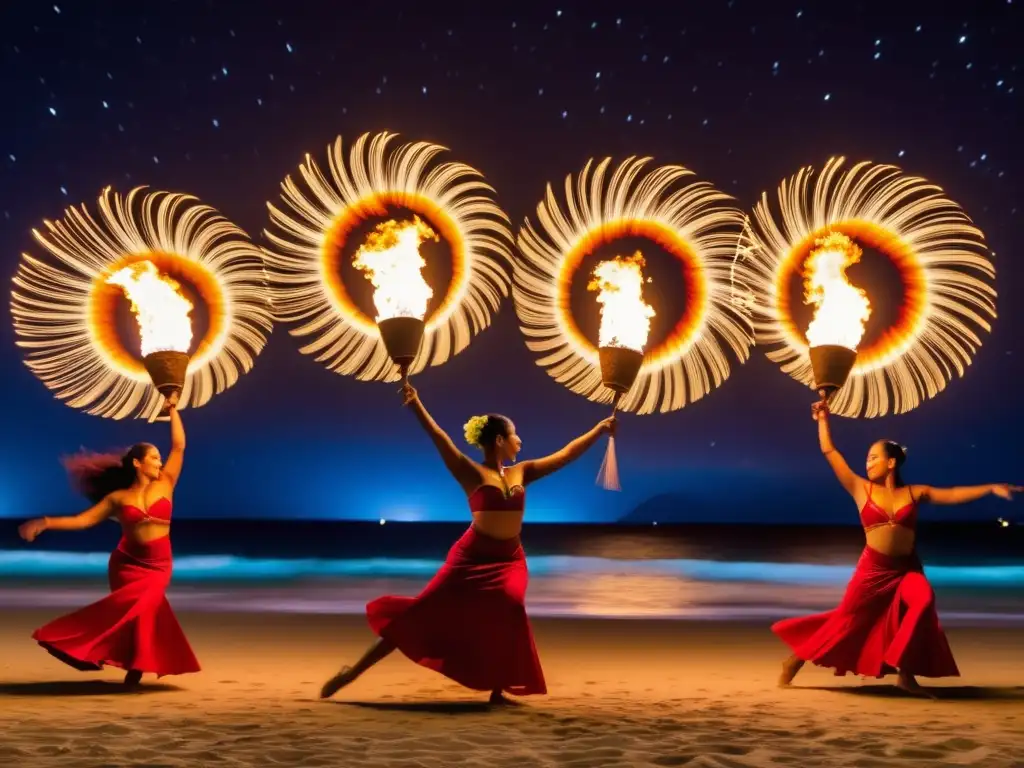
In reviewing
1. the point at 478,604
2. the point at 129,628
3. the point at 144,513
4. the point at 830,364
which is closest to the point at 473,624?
the point at 478,604

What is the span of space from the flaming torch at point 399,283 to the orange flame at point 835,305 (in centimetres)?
300

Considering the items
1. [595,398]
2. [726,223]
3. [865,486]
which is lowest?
[865,486]

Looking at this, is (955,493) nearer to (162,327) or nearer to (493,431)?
(493,431)

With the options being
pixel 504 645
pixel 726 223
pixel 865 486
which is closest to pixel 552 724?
pixel 504 645

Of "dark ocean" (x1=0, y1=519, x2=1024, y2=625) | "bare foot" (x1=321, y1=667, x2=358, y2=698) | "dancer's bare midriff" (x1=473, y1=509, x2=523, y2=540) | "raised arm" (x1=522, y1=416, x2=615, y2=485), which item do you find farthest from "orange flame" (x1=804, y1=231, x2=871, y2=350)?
"dark ocean" (x1=0, y1=519, x2=1024, y2=625)

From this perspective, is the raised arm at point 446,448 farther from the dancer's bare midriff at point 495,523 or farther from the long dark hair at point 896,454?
the long dark hair at point 896,454

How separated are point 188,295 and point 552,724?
194 inches

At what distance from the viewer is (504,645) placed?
7.84 m

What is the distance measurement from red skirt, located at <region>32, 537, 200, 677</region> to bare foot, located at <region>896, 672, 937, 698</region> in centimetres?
506

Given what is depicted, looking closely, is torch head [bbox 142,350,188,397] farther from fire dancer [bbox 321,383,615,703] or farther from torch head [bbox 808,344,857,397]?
torch head [bbox 808,344,857,397]

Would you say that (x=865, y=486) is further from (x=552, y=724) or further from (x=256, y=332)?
(x=256, y=332)

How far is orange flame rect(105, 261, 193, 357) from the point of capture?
9.32m

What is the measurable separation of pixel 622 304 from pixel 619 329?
0.26 metres

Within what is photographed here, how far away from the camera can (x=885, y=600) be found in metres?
8.73
